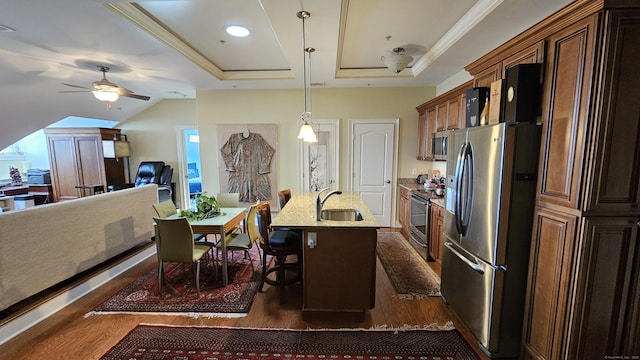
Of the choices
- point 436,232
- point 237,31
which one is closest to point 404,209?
point 436,232

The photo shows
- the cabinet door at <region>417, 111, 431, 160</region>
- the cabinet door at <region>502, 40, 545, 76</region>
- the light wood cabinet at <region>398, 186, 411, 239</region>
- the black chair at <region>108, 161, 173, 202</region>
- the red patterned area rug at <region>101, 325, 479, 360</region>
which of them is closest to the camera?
the cabinet door at <region>502, 40, 545, 76</region>

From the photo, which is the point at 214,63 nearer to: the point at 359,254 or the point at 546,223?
the point at 359,254

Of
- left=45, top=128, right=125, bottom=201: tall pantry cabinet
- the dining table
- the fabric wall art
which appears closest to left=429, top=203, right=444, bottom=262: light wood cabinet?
the dining table

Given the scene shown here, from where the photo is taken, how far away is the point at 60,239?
260 centimetres

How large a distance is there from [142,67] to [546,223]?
4.93 meters

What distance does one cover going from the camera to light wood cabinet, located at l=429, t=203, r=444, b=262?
3160 millimetres

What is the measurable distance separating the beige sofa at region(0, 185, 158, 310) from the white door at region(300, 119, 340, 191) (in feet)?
9.17

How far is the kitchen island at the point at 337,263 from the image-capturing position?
2.28 m

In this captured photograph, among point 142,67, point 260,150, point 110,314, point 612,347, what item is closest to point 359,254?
point 612,347

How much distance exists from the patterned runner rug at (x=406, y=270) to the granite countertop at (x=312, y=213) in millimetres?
1013

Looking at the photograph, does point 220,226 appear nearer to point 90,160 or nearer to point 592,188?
point 592,188

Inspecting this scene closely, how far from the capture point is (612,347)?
1590 millimetres

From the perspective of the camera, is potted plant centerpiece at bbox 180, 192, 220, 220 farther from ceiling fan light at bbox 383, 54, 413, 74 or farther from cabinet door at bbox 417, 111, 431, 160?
cabinet door at bbox 417, 111, 431, 160

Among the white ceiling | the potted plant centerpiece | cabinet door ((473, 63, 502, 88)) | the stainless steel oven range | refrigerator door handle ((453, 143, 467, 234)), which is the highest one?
the white ceiling
